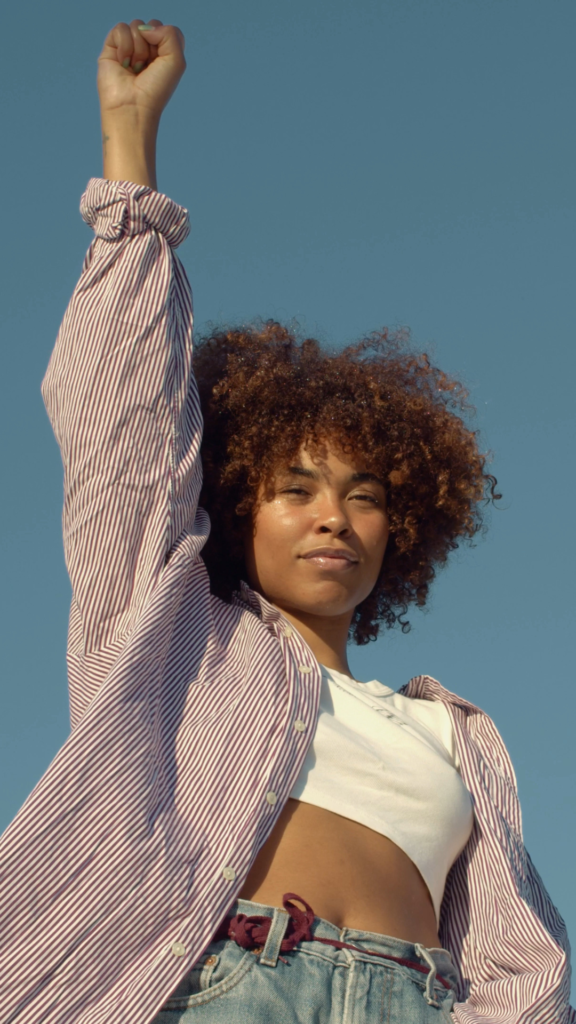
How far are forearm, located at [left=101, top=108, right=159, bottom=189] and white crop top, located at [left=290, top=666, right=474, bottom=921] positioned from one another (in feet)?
5.80

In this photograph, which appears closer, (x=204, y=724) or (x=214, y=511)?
(x=204, y=724)

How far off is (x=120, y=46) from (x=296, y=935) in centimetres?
298

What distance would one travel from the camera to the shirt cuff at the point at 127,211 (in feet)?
13.7

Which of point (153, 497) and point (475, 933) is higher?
point (153, 497)

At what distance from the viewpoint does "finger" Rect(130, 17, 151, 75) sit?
14.8ft

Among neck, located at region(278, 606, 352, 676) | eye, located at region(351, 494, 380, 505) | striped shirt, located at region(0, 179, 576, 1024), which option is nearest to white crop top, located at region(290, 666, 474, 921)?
striped shirt, located at region(0, 179, 576, 1024)

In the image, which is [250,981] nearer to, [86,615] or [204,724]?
[204,724]

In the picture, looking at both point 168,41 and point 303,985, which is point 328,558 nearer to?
point 303,985

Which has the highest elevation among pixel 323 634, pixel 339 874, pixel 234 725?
pixel 323 634

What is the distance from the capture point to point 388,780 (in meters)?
3.95

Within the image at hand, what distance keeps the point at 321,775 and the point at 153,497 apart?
0.97m

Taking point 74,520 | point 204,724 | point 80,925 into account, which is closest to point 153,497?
point 74,520

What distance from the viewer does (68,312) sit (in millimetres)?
4215

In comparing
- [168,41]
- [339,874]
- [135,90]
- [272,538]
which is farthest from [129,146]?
[339,874]
